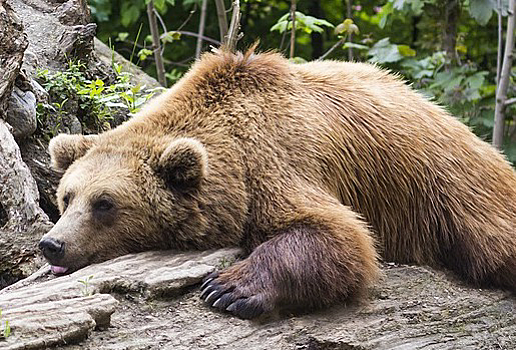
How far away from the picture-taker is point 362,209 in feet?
17.6

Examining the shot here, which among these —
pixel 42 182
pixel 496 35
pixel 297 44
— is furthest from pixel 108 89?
pixel 496 35

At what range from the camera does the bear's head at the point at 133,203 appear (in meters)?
4.73

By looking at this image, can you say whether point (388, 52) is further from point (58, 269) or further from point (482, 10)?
point (58, 269)

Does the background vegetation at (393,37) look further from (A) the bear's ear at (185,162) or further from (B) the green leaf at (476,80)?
(A) the bear's ear at (185,162)

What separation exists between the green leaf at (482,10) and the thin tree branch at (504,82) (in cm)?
27

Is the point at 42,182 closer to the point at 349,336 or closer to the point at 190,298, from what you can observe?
the point at 190,298

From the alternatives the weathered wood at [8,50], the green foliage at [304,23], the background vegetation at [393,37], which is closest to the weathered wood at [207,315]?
the weathered wood at [8,50]

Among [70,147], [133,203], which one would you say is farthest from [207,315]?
[70,147]

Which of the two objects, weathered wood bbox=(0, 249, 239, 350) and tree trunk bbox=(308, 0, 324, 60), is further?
tree trunk bbox=(308, 0, 324, 60)

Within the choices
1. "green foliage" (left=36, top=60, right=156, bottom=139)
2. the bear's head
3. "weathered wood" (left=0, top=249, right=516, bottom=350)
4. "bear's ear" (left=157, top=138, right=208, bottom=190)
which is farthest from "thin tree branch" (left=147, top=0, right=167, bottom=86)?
"weathered wood" (left=0, top=249, right=516, bottom=350)

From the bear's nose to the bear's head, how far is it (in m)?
0.06

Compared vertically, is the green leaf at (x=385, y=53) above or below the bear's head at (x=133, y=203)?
above

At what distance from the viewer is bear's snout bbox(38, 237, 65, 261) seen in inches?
180

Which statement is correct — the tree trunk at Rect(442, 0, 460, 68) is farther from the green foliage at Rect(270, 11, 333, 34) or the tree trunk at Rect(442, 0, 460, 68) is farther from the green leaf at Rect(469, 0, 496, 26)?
the green foliage at Rect(270, 11, 333, 34)
